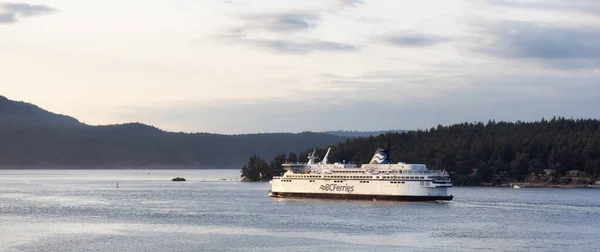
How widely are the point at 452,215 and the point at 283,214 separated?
16993mm

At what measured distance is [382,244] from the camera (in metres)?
65.2

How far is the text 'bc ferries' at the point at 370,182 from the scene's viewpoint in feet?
335

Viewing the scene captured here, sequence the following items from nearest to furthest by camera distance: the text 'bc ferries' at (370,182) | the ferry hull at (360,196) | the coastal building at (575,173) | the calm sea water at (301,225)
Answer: the calm sea water at (301,225), the text 'bc ferries' at (370,182), the ferry hull at (360,196), the coastal building at (575,173)

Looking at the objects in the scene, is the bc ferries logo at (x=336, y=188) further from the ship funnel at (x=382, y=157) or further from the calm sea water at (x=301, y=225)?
the ship funnel at (x=382, y=157)

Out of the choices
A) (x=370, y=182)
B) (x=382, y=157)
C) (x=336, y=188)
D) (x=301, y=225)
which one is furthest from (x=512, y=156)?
(x=301, y=225)

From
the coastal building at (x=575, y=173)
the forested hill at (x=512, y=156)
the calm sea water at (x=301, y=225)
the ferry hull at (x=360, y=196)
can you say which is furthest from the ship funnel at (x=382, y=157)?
the coastal building at (x=575, y=173)

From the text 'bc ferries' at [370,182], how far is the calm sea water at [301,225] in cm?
147

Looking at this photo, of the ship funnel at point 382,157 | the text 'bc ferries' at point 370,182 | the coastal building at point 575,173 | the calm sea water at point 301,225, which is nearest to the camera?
the calm sea water at point 301,225

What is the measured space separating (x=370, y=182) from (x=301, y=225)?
2933cm

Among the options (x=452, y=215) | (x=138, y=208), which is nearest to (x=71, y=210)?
(x=138, y=208)

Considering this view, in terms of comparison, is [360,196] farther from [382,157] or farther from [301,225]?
[301,225]

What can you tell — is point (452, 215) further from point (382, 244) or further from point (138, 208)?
point (138, 208)

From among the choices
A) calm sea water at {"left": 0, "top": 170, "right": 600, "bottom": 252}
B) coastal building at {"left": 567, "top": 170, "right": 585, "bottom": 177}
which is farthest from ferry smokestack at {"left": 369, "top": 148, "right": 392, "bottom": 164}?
coastal building at {"left": 567, "top": 170, "right": 585, "bottom": 177}

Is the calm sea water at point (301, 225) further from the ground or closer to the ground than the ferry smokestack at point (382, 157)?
closer to the ground
